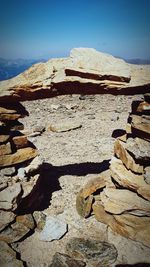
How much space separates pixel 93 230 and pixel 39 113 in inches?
475

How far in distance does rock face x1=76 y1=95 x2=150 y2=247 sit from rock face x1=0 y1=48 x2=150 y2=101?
94 cm

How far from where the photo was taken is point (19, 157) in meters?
8.52

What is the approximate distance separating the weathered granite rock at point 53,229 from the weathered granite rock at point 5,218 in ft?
3.86

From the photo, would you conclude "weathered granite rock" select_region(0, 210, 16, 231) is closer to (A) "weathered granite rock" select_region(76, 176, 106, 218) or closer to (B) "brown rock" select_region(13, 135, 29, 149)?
(B) "brown rock" select_region(13, 135, 29, 149)

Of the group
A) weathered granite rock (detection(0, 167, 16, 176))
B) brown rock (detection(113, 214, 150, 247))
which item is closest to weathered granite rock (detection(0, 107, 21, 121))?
weathered granite rock (detection(0, 167, 16, 176))

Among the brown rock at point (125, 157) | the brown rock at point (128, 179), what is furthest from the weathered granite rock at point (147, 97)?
the brown rock at point (128, 179)

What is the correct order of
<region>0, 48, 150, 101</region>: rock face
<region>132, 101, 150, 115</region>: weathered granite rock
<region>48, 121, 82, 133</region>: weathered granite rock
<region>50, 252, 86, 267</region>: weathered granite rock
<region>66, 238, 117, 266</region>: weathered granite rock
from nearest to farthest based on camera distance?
<region>50, 252, 86, 267</region>: weathered granite rock → <region>66, 238, 117, 266</region>: weathered granite rock → <region>0, 48, 150, 101</region>: rock face → <region>132, 101, 150, 115</region>: weathered granite rock → <region>48, 121, 82, 133</region>: weathered granite rock

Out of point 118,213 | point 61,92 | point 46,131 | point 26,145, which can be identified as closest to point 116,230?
point 118,213

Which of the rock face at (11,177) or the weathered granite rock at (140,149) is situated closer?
the rock face at (11,177)

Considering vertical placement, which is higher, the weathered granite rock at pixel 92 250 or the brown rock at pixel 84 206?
the brown rock at pixel 84 206

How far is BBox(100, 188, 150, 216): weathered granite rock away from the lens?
284 inches

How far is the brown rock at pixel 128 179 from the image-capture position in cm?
727

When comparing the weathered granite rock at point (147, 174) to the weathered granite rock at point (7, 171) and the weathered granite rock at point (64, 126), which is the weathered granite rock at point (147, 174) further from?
the weathered granite rock at point (64, 126)

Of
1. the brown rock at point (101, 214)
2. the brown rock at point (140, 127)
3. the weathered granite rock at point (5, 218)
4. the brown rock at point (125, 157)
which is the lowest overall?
the brown rock at point (101, 214)
